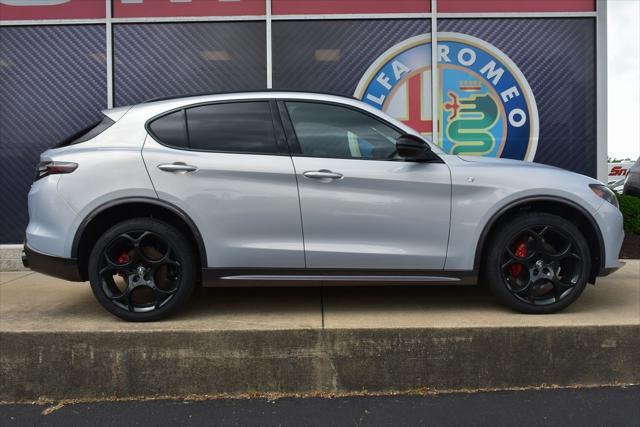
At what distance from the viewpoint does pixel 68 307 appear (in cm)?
430

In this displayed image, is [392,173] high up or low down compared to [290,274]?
up

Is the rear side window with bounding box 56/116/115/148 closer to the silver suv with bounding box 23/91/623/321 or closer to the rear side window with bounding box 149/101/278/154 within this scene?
the silver suv with bounding box 23/91/623/321

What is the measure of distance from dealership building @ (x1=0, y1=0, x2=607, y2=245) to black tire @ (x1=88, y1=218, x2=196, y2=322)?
3654 millimetres

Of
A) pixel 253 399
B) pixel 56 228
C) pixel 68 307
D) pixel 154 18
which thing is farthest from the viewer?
pixel 154 18

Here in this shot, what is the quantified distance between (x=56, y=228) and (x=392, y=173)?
2327 mm

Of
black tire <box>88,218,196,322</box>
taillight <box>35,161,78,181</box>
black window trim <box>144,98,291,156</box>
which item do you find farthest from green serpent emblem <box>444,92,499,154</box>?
taillight <box>35,161,78,181</box>

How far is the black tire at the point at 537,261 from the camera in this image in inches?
151

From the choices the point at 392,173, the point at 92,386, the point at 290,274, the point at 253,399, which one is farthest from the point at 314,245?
the point at 92,386

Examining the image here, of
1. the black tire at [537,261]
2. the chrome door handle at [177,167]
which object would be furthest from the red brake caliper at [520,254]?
the chrome door handle at [177,167]

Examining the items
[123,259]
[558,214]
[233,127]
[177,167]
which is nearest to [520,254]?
[558,214]

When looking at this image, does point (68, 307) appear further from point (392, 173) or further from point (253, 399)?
point (392, 173)

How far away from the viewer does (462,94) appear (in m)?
6.99

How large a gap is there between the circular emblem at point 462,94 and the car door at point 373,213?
3344mm

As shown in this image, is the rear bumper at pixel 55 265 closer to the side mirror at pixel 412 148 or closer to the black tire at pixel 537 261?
the side mirror at pixel 412 148
